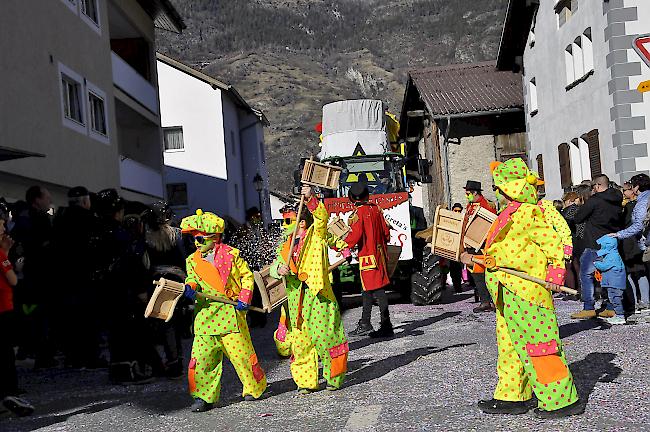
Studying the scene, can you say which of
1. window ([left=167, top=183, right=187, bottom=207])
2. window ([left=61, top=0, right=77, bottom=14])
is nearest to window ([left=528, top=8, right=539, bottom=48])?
window ([left=61, top=0, right=77, bottom=14])

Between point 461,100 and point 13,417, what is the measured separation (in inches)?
946

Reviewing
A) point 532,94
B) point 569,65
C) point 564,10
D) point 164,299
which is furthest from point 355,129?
point 164,299

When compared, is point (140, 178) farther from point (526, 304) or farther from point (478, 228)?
point (526, 304)

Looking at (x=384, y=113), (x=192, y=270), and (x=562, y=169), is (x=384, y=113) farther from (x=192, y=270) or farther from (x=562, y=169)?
(x=192, y=270)

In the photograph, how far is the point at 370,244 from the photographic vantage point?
36.9 feet

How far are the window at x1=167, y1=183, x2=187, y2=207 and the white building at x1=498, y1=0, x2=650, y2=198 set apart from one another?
16398 mm

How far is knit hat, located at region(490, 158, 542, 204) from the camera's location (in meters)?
6.16

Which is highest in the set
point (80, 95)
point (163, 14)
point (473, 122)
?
point (163, 14)

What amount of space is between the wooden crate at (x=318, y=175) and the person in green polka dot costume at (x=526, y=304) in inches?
95.2

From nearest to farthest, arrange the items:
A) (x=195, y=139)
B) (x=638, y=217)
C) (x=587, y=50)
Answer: (x=638, y=217) → (x=587, y=50) → (x=195, y=139)

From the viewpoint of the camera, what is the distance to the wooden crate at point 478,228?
21.2 feet

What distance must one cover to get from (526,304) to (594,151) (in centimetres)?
1579

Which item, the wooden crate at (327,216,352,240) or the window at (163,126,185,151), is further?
the window at (163,126,185,151)

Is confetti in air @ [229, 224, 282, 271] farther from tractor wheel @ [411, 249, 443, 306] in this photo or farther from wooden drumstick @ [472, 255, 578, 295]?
wooden drumstick @ [472, 255, 578, 295]
